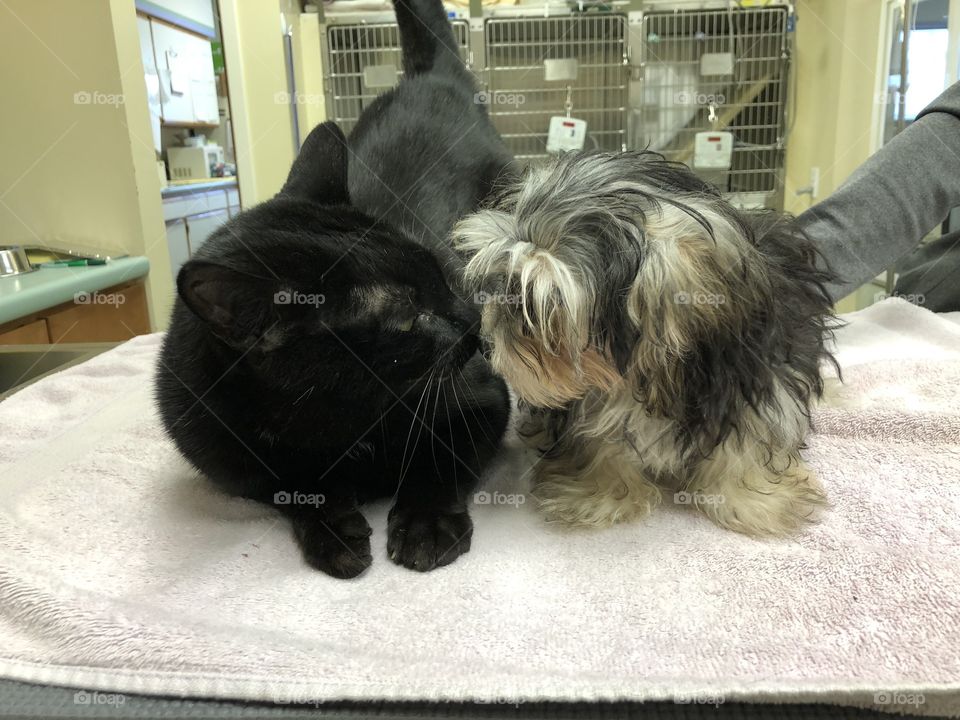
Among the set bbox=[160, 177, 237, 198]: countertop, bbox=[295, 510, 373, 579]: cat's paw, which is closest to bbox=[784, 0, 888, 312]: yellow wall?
bbox=[295, 510, 373, 579]: cat's paw

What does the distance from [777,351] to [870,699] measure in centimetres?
57

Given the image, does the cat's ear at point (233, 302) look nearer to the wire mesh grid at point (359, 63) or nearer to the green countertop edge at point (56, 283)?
the green countertop edge at point (56, 283)

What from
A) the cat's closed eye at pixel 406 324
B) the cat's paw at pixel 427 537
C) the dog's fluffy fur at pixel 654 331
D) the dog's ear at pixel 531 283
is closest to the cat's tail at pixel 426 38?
the dog's fluffy fur at pixel 654 331

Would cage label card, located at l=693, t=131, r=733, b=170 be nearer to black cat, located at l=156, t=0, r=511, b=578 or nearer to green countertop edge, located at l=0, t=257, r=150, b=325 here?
black cat, located at l=156, t=0, r=511, b=578

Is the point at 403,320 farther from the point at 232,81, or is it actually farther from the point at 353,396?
the point at 232,81

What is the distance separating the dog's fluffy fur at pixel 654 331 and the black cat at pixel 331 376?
0.15m

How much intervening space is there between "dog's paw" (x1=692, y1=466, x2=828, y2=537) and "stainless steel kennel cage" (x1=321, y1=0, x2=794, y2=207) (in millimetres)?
2892

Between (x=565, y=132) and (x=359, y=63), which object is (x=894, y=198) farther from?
(x=359, y=63)

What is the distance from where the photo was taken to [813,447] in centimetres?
150

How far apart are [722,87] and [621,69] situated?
65cm

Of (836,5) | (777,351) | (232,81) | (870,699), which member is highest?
(836,5)

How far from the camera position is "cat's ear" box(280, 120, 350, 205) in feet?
4.53

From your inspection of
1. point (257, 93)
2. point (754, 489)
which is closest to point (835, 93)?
point (257, 93)

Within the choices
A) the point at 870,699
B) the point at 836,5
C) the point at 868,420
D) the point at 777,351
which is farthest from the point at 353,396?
the point at 836,5
